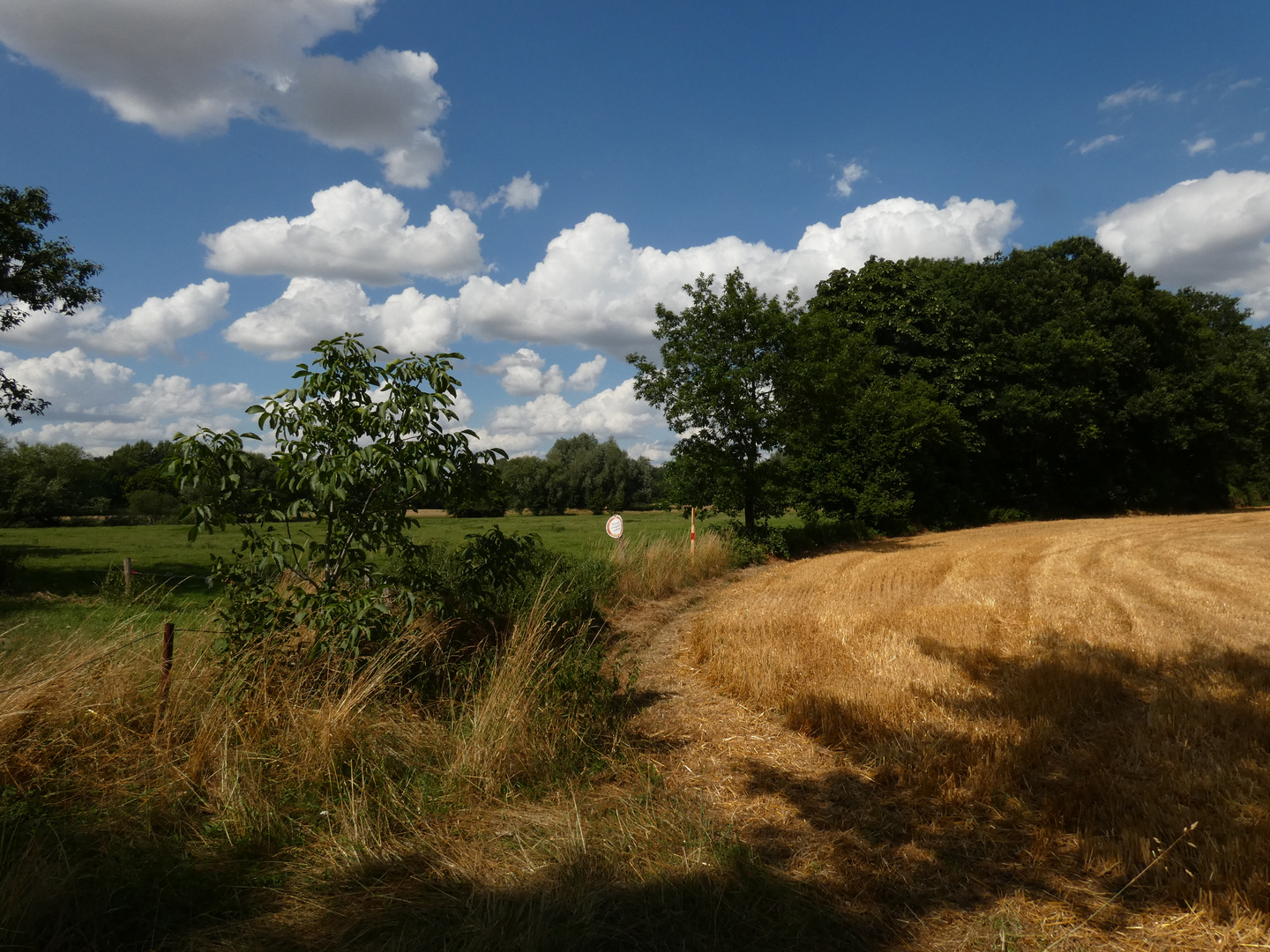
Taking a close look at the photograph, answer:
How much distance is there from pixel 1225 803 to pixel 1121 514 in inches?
1489

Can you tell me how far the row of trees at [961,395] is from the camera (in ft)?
59.9

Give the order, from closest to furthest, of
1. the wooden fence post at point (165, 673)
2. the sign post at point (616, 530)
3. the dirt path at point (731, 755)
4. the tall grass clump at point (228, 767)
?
1. the tall grass clump at point (228, 767)
2. the dirt path at point (731, 755)
3. the wooden fence post at point (165, 673)
4. the sign post at point (616, 530)

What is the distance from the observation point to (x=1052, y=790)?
4293 mm

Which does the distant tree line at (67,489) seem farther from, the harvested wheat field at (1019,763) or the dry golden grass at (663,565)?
the harvested wheat field at (1019,763)

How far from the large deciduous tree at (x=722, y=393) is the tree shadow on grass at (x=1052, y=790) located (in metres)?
12.0

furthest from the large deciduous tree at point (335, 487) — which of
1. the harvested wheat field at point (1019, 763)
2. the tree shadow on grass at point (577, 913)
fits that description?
the harvested wheat field at point (1019, 763)

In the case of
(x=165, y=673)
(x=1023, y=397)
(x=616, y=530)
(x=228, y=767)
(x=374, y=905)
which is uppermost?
(x=1023, y=397)

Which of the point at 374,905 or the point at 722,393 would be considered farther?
the point at 722,393

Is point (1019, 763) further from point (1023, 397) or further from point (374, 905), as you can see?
point (1023, 397)

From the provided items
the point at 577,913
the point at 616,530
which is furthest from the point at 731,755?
the point at 616,530

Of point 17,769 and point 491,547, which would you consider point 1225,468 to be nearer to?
point 491,547

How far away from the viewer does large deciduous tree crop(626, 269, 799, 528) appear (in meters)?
17.8

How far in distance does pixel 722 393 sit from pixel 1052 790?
13.9 meters

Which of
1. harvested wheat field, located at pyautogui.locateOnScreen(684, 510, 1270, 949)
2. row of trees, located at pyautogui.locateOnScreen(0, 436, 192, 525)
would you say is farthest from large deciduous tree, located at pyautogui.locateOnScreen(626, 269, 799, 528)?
row of trees, located at pyautogui.locateOnScreen(0, 436, 192, 525)
